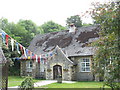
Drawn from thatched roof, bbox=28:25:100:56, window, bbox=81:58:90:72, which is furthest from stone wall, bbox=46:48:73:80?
window, bbox=81:58:90:72

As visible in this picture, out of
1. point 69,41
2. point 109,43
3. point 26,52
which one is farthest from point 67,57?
point 109,43

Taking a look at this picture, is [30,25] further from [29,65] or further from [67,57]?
[67,57]

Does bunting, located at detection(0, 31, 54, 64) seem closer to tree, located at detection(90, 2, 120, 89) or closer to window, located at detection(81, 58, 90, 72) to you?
window, located at detection(81, 58, 90, 72)

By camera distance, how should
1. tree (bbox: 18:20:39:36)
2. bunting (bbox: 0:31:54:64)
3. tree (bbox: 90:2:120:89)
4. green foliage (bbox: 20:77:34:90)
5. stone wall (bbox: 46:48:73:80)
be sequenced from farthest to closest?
tree (bbox: 18:20:39:36), stone wall (bbox: 46:48:73:80), bunting (bbox: 0:31:54:64), green foliage (bbox: 20:77:34:90), tree (bbox: 90:2:120:89)

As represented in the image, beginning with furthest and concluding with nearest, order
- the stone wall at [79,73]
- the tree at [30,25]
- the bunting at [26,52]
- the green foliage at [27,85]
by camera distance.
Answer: the tree at [30,25]
the stone wall at [79,73]
the bunting at [26,52]
the green foliage at [27,85]

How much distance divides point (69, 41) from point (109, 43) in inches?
638

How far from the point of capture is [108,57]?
20.5ft

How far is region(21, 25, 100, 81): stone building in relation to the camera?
18.9m

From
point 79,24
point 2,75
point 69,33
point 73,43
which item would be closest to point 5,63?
point 2,75

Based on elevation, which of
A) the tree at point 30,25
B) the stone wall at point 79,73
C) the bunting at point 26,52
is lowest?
the stone wall at point 79,73

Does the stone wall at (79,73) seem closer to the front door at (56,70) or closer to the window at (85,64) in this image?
the window at (85,64)

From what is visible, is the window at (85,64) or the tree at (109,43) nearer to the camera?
the tree at (109,43)

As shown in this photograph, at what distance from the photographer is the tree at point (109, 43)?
5.82 meters

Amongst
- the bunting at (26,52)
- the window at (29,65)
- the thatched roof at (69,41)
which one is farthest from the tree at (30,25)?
the bunting at (26,52)
